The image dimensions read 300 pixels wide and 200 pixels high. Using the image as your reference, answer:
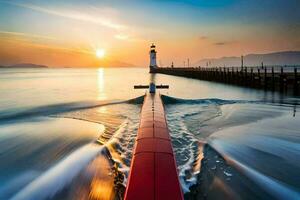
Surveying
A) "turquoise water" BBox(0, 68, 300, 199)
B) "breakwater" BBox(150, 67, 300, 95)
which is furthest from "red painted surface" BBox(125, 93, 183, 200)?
"breakwater" BBox(150, 67, 300, 95)

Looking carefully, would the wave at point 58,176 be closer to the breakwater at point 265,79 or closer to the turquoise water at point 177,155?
the turquoise water at point 177,155

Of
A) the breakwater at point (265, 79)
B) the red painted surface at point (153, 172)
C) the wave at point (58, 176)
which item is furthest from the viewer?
the breakwater at point (265, 79)

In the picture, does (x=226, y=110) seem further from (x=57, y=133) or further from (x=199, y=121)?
(x=57, y=133)

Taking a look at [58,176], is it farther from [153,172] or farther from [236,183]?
[236,183]

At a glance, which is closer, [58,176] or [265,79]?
[58,176]

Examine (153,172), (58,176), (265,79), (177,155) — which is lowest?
(58,176)

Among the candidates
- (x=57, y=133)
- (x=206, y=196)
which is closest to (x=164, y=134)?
(x=206, y=196)

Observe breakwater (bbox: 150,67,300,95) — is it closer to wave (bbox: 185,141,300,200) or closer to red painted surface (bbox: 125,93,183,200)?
wave (bbox: 185,141,300,200)

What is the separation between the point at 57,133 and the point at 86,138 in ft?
6.07

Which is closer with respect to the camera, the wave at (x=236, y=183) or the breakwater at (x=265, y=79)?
the wave at (x=236, y=183)

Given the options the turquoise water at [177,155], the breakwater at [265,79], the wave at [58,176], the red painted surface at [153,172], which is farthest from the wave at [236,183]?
the breakwater at [265,79]

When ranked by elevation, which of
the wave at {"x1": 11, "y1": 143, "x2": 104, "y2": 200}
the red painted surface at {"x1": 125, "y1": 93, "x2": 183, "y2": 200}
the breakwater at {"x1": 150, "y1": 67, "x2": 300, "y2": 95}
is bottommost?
the wave at {"x1": 11, "y1": 143, "x2": 104, "y2": 200}

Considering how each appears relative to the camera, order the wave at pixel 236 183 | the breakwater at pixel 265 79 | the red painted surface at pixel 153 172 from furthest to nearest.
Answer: the breakwater at pixel 265 79
the wave at pixel 236 183
the red painted surface at pixel 153 172

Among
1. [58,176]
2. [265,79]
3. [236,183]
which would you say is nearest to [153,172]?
[236,183]
